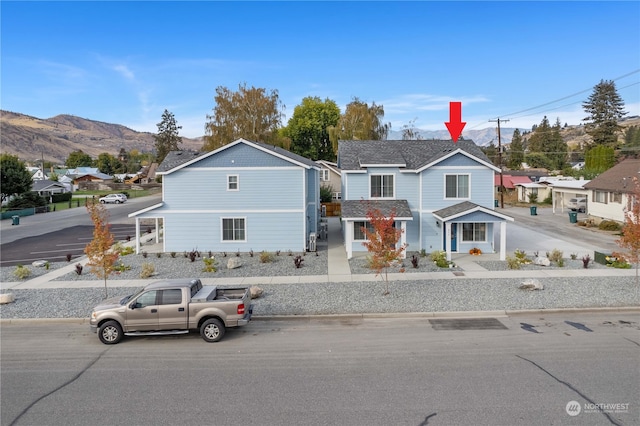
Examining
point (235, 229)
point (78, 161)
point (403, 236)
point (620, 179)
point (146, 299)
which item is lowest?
point (146, 299)

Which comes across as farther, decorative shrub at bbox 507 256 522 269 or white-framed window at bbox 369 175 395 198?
white-framed window at bbox 369 175 395 198

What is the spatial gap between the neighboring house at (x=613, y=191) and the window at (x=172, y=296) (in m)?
31.7

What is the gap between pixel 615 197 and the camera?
35.0 m

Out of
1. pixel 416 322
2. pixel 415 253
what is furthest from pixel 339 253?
pixel 416 322

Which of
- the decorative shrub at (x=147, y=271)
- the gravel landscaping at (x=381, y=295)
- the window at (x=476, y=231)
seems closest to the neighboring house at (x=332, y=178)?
the window at (x=476, y=231)

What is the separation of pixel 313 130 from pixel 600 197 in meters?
44.2

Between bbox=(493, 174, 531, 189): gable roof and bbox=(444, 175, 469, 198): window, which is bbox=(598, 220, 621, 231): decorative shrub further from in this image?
bbox=(493, 174, 531, 189): gable roof

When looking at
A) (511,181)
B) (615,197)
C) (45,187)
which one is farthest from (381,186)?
(45,187)

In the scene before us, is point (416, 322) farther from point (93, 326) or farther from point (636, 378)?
point (93, 326)

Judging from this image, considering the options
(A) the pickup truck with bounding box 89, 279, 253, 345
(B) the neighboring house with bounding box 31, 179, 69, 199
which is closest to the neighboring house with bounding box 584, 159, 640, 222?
(A) the pickup truck with bounding box 89, 279, 253, 345

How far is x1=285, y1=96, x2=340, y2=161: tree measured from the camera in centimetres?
7244

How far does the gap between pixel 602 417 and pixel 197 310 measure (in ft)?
32.9

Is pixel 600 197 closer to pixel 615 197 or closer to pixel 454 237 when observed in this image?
pixel 615 197

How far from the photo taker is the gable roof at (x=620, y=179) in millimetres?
33487
